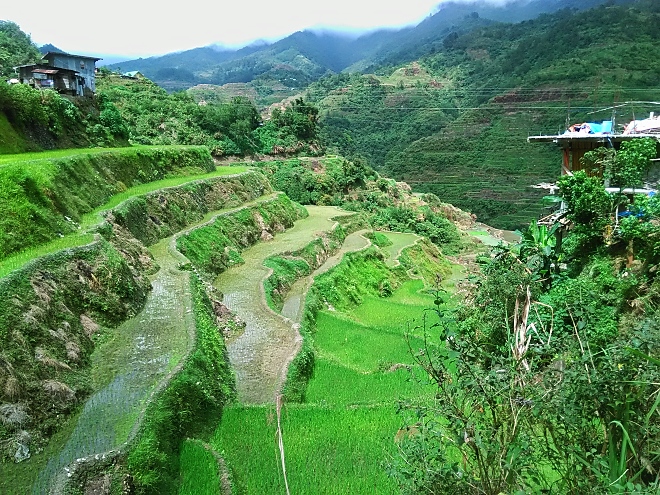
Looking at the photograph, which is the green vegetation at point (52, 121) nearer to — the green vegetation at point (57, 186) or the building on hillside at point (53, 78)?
the building on hillside at point (53, 78)

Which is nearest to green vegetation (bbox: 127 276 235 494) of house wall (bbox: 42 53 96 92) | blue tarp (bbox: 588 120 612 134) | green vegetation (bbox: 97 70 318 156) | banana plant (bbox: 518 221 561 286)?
banana plant (bbox: 518 221 561 286)

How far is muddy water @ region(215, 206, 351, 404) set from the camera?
929cm

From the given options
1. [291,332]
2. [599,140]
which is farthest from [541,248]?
[291,332]

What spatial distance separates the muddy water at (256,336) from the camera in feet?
30.5

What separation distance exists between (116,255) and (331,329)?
6.70 m

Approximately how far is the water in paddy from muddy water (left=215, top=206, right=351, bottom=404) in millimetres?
1482

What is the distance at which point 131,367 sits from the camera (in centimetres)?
774

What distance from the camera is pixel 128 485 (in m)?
5.41

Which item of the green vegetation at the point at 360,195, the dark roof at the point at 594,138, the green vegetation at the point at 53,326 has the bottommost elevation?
the green vegetation at the point at 360,195

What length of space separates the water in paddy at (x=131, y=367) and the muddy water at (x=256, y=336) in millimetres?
1482

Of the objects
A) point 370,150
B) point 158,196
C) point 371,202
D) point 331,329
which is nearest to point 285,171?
point 371,202

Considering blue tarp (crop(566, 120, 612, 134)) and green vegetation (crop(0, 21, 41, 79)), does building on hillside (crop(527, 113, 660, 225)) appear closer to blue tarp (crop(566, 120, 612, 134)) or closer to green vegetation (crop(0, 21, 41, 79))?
blue tarp (crop(566, 120, 612, 134))

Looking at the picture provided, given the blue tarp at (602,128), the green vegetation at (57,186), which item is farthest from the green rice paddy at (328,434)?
the blue tarp at (602,128)

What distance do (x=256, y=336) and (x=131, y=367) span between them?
3952 millimetres
